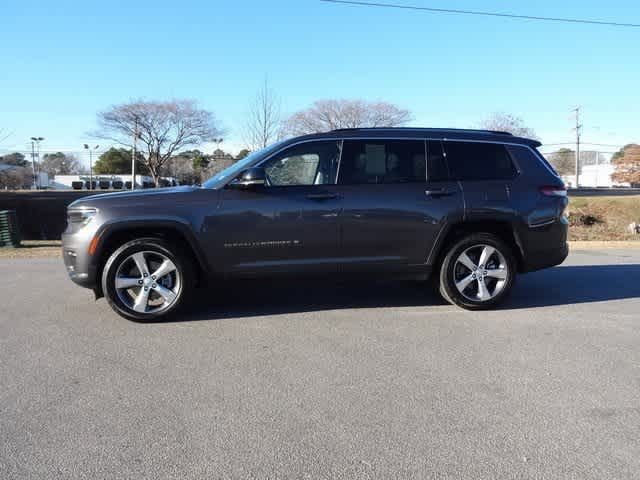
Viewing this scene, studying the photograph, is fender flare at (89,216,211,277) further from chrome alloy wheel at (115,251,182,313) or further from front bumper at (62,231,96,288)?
chrome alloy wheel at (115,251,182,313)

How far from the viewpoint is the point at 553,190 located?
5.70 meters

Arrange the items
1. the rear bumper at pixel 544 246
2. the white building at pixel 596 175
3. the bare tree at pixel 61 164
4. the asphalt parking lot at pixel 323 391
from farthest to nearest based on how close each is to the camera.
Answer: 1. the bare tree at pixel 61 164
2. the white building at pixel 596 175
3. the rear bumper at pixel 544 246
4. the asphalt parking lot at pixel 323 391

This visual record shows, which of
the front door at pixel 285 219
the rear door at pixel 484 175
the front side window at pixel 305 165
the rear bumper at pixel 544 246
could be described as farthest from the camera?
the rear bumper at pixel 544 246

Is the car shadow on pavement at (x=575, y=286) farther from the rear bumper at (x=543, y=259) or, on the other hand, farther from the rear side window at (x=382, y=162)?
the rear side window at (x=382, y=162)

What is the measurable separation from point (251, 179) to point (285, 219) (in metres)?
0.53

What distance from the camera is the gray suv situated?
5031 millimetres

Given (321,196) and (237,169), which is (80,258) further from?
(321,196)

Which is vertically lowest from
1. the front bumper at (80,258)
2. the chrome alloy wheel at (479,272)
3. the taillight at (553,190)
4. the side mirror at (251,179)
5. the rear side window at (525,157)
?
the chrome alloy wheel at (479,272)

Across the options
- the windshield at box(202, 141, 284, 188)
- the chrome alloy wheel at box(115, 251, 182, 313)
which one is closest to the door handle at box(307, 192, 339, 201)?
the windshield at box(202, 141, 284, 188)

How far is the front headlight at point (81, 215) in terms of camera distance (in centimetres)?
499

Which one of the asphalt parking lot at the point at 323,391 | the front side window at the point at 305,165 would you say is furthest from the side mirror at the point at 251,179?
the asphalt parking lot at the point at 323,391

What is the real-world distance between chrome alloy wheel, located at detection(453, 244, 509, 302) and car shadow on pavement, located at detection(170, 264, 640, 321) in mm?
386

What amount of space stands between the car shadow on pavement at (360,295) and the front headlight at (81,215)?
1345 mm

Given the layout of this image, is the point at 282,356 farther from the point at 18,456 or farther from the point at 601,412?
the point at 601,412
